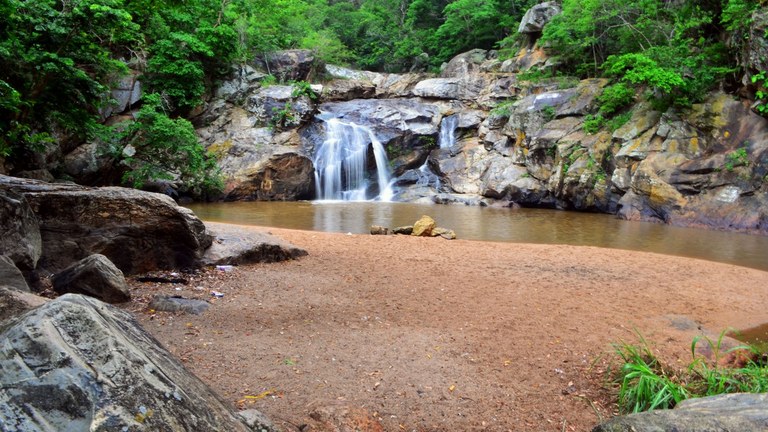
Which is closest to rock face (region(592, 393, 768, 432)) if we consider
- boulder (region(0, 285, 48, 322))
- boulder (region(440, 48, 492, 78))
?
boulder (region(0, 285, 48, 322))

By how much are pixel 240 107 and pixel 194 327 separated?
2239cm

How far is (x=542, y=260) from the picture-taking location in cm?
872

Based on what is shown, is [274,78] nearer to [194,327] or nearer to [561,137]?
[561,137]

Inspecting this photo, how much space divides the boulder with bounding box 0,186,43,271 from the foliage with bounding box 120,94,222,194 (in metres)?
13.0

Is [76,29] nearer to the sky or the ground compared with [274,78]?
nearer to the ground

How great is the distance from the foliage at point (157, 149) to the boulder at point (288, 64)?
36.3ft

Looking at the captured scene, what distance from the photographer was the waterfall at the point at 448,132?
26.6 m

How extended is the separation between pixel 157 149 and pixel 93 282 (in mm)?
14111

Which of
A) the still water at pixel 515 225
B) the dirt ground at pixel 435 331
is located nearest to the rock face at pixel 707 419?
the dirt ground at pixel 435 331

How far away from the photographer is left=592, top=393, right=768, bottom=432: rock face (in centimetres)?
185

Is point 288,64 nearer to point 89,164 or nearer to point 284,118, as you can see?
point 284,118

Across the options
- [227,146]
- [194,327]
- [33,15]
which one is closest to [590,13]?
[227,146]

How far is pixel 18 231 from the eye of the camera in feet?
15.1

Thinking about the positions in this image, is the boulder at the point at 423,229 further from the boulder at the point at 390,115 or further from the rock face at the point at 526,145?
the boulder at the point at 390,115
